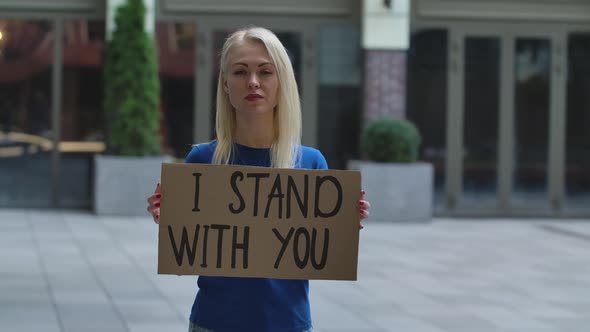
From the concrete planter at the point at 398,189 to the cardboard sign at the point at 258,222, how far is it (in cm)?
1248

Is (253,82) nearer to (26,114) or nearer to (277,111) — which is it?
(277,111)

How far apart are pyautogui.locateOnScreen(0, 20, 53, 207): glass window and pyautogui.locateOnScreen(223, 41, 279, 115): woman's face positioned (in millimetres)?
14078

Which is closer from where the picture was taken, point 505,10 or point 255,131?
point 255,131

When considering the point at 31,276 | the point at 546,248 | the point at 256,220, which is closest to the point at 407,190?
the point at 546,248

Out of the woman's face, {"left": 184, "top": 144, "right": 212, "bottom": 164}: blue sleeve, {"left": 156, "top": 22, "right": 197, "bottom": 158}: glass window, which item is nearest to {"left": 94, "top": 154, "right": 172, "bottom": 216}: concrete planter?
{"left": 156, "top": 22, "right": 197, "bottom": 158}: glass window

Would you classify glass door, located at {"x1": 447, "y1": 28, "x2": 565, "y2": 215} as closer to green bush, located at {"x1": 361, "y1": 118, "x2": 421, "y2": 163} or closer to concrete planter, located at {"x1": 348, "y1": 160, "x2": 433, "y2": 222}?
concrete planter, located at {"x1": 348, "y1": 160, "x2": 433, "y2": 222}

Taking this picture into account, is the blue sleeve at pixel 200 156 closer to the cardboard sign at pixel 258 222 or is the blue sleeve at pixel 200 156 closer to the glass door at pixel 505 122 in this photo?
the cardboard sign at pixel 258 222

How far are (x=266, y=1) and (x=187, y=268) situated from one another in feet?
46.8

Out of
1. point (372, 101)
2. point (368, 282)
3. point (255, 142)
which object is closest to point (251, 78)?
point (255, 142)

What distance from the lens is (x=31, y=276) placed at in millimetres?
10273

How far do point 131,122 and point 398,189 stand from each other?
4030 mm

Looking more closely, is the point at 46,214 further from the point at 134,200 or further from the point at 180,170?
the point at 180,170

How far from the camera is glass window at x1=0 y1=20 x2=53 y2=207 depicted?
16984mm

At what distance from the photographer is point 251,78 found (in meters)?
3.43
